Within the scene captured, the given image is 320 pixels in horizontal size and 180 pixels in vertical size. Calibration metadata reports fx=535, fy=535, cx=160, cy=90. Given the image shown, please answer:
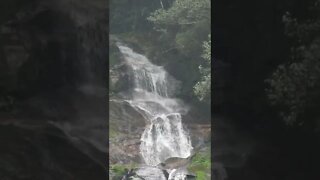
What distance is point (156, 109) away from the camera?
13359mm

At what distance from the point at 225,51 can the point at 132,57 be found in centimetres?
929

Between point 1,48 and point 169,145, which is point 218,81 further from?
point 169,145

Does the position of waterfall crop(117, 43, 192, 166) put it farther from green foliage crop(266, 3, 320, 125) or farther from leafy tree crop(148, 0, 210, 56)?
green foliage crop(266, 3, 320, 125)

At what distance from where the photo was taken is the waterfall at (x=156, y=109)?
12.7 metres

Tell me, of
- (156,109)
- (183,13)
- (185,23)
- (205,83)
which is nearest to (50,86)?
(205,83)

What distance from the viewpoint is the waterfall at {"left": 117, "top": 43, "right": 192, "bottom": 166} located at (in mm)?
12734


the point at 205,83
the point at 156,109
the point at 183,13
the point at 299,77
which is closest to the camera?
the point at 299,77

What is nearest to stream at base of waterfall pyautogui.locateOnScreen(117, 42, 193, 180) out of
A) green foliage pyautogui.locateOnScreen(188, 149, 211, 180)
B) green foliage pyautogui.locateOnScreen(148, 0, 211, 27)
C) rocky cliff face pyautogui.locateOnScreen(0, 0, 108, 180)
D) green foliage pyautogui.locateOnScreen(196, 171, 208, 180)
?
green foliage pyautogui.locateOnScreen(188, 149, 211, 180)

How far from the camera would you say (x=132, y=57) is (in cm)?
1451

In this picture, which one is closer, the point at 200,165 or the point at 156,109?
the point at 200,165

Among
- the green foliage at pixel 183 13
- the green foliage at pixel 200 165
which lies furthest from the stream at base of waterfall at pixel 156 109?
the green foliage at pixel 183 13

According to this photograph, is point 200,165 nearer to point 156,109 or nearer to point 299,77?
point 156,109

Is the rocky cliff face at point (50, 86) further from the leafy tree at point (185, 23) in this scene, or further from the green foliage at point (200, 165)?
the leafy tree at point (185, 23)

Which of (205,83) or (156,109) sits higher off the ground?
(205,83)
